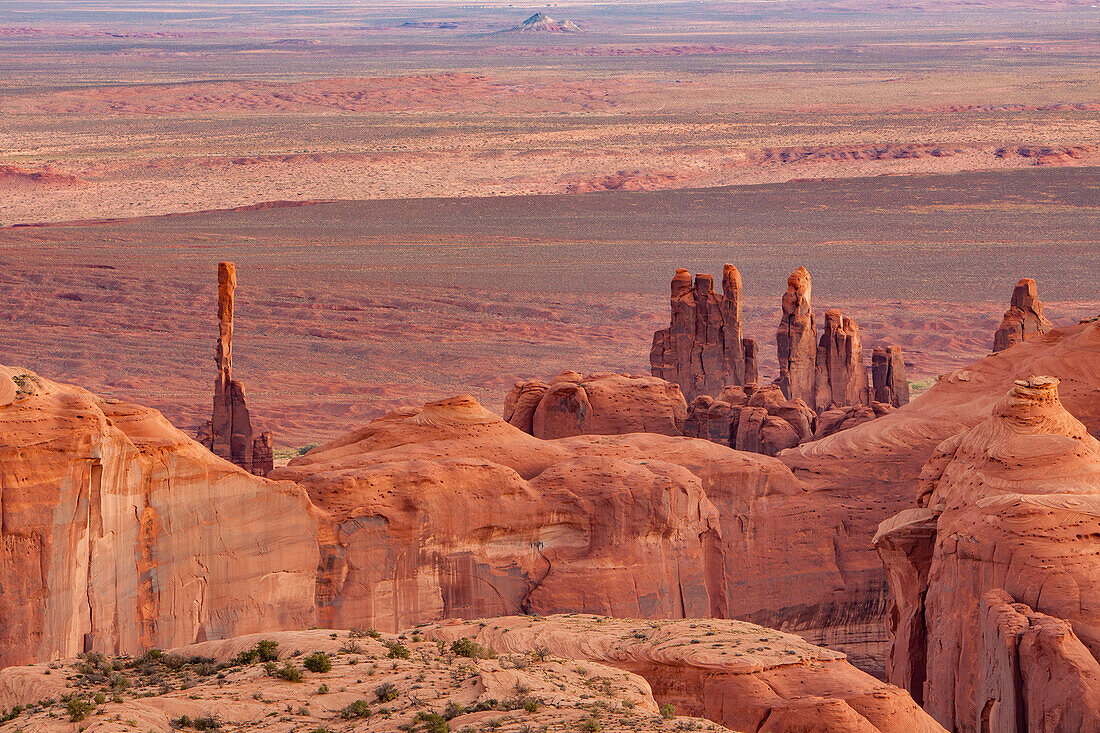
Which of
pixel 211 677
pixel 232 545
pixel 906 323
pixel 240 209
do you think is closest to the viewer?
pixel 211 677

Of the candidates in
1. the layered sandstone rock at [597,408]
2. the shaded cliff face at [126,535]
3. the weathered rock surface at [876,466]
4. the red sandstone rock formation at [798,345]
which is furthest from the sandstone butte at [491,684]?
the red sandstone rock formation at [798,345]

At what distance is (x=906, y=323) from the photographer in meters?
97.9

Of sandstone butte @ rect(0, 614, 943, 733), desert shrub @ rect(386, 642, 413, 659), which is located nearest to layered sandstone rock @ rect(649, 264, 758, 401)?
sandstone butte @ rect(0, 614, 943, 733)

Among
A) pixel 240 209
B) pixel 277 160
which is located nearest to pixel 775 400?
pixel 240 209

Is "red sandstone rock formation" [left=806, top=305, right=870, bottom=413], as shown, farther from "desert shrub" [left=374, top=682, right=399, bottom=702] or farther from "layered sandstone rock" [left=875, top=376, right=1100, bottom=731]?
"desert shrub" [left=374, top=682, right=399, bottom=702]

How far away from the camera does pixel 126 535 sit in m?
30.9

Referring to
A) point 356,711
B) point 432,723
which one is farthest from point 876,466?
point 432,723

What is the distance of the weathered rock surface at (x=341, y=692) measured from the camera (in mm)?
23484

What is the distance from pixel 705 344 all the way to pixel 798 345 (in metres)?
3.33

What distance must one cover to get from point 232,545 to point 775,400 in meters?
18.8

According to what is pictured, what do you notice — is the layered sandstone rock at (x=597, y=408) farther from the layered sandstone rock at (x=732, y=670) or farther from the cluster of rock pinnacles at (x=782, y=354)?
the layered sandstone rock at (x=732, y=670)

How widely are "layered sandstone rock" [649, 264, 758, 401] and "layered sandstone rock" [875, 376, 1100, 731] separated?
21.9 metres

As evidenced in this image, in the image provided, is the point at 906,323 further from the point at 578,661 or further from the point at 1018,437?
the point at 578,661

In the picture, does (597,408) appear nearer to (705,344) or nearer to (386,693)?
(705,344)
